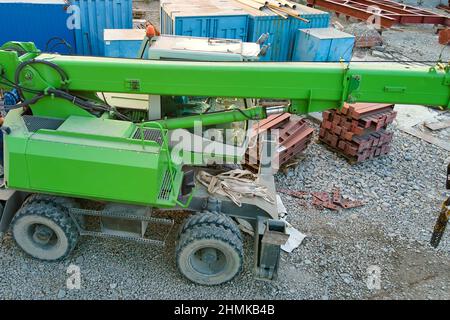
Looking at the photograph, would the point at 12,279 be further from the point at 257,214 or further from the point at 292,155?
the point at 292,155

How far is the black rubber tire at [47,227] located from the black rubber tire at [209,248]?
4.35ft

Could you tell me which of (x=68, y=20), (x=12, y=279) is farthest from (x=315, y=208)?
(x=68, y=20)

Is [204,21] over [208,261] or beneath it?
over

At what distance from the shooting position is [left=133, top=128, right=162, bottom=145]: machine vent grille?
15.4ft

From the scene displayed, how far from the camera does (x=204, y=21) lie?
381 inches

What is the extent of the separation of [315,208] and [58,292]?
12.8ft

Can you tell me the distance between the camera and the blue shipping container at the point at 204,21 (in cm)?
952

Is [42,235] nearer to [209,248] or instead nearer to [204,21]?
[209,248]

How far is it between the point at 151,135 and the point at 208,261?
165 centimetres

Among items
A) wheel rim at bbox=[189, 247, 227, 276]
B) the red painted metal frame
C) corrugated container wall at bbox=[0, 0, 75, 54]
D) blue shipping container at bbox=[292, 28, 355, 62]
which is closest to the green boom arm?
wheel rim at bbox=[189, 247, 227, 276]

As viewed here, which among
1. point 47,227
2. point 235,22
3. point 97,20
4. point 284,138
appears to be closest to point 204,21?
point 235,22

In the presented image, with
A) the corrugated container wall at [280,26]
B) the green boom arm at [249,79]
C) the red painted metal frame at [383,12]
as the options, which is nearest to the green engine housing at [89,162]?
the green boom arm at [249,79]

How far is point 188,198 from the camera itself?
5.08 metres

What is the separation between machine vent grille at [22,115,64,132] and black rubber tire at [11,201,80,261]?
2.93 ft
